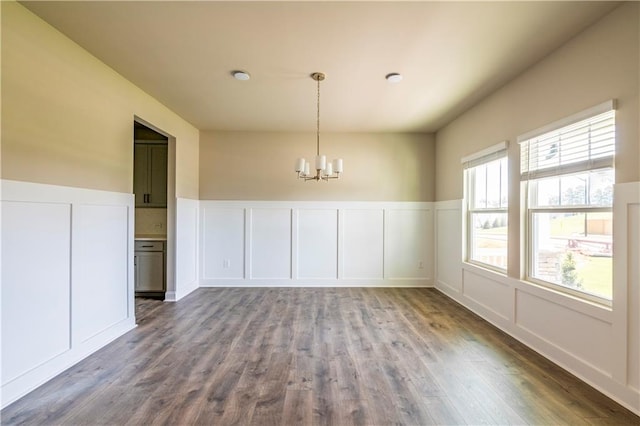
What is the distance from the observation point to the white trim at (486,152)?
10.8ft

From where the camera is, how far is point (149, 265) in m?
4.47

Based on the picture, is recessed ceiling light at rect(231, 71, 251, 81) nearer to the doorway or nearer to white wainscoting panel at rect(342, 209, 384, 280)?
the doorway

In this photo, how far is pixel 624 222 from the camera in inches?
78.3

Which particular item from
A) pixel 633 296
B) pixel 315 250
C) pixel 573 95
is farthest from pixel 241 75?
pixel 633 296

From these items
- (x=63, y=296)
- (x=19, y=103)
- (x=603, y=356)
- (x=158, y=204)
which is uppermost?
(x=19, y=103)

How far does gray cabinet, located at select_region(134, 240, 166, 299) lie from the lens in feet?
14.6

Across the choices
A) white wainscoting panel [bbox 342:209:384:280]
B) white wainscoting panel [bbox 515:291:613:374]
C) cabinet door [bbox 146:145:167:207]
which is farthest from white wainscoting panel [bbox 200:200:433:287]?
white wainscoting panel [bbox 515:291:613:374]

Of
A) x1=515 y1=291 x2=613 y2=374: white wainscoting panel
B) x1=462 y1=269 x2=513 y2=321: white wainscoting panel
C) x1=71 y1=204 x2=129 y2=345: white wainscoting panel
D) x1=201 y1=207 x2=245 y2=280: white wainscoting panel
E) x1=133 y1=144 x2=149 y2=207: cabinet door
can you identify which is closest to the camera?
x1=515 y1=291 x2=613 y2=374: white wainscoting panel

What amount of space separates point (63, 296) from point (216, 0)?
105 inches

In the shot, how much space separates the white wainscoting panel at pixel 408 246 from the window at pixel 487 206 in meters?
1.10

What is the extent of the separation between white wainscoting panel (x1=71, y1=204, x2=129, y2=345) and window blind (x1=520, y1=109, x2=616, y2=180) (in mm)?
4330

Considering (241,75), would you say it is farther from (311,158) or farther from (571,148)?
(571,148)

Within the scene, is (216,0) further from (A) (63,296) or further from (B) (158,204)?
(B) (158,204)

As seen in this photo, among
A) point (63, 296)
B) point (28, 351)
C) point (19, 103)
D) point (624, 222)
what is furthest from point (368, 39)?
point (28, 351)
